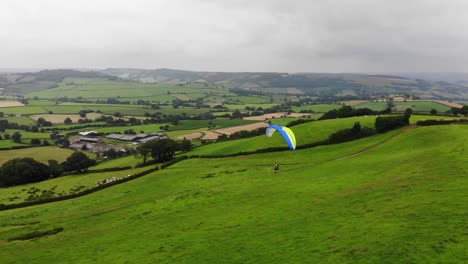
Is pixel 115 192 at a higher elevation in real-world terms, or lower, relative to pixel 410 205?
lower

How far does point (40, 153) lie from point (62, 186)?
52753 millimetres

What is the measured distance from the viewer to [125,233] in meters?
38.4

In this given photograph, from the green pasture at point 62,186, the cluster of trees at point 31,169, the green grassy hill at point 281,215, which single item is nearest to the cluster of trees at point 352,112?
the green grassy hill at point 281,215

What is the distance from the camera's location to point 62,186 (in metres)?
74.2

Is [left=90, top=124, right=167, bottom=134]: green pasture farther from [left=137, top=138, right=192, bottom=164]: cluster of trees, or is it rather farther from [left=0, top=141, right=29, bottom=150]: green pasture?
[left=137, top=138, right=192, bottom=164]: cluster of trees

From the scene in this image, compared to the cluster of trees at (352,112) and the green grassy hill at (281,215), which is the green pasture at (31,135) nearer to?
the green grassy hill at (281,215)

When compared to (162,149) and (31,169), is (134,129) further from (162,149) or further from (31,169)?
(31,169)

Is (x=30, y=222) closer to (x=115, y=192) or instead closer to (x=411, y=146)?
(x=115, y=192)

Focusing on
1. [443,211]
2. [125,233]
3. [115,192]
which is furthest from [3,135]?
[443,211]

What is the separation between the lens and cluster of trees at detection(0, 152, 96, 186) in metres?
79.8

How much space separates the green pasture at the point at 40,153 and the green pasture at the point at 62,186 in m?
32.0

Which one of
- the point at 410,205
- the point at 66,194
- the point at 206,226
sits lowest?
the point at 66,194

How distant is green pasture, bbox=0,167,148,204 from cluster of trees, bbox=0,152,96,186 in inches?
110

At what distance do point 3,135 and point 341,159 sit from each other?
143510 mm
